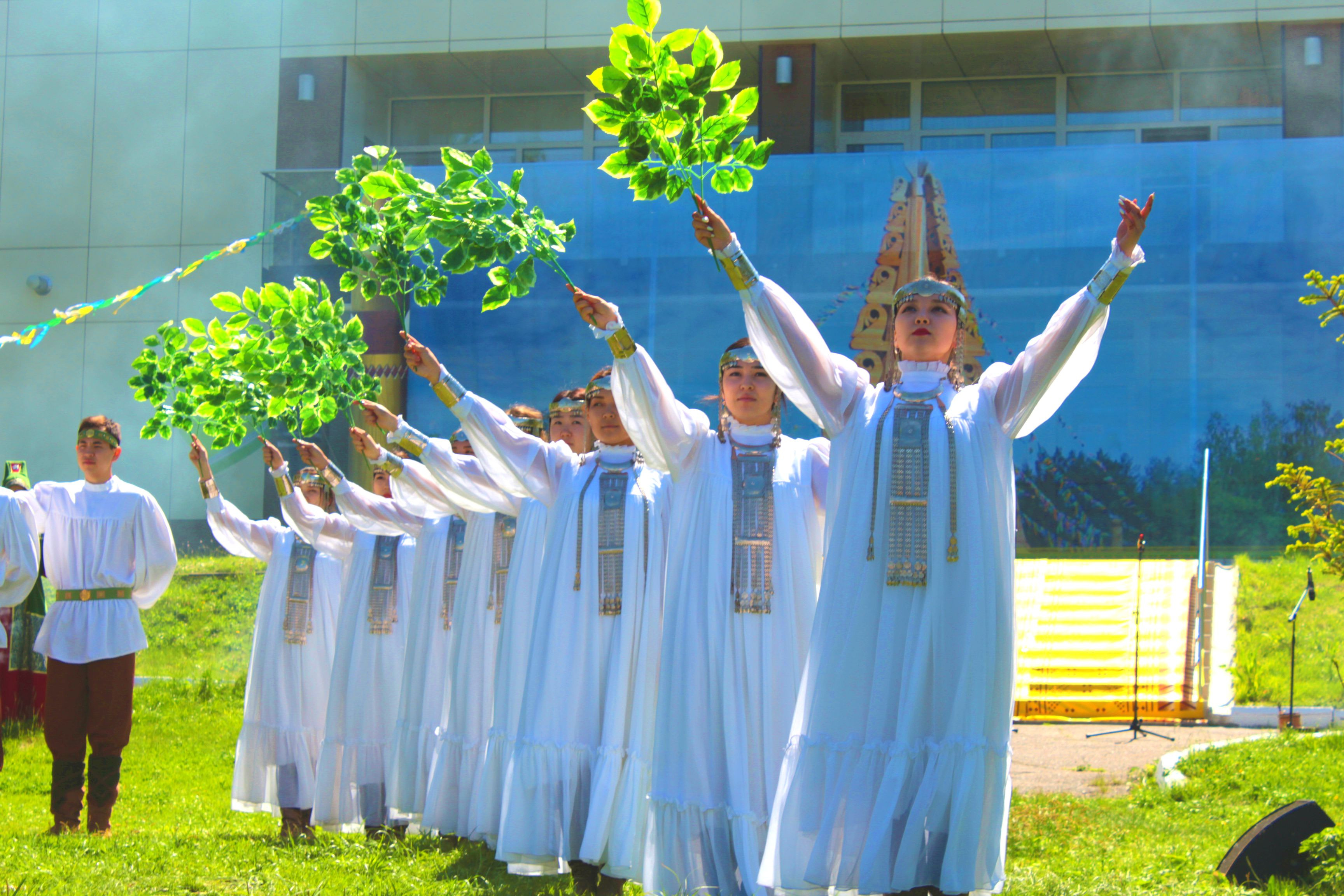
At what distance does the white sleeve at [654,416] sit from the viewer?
4.88 meters

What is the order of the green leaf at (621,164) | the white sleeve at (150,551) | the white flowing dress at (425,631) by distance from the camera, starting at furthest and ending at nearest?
the white sleeve at (150,551) < the white flowing dress at (425,631) < the green leaf at (621,164)

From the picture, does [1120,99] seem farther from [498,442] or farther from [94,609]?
[94,609]

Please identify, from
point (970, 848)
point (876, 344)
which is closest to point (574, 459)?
point (970, 848)

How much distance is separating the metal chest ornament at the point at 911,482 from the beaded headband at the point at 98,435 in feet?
16.3

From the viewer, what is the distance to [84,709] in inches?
285

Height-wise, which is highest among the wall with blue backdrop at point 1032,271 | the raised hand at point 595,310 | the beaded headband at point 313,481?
the wall with blue backdrop at point 1032,271

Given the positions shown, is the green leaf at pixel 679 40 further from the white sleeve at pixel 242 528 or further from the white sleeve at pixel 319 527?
the white sleeve at pixel 242 528

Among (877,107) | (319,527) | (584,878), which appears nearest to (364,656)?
(319,527)

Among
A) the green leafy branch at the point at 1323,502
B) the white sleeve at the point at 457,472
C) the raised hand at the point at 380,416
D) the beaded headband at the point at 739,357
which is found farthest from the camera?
the green leafy branch at the point at 1323,502

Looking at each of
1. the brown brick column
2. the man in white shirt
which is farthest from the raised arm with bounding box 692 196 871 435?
the brown brick column

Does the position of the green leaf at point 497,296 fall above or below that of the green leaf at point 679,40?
below

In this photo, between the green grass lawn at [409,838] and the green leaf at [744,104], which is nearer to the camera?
the green leaf at [744,104]

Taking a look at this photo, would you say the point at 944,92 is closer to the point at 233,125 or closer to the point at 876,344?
the point at 876,344

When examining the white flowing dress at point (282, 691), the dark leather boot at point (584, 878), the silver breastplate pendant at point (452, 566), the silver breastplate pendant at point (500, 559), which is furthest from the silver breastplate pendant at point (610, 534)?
the white flowing dress at point (282, 691)
